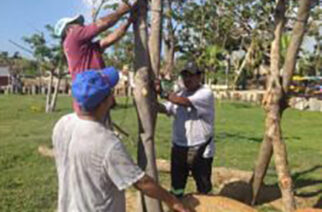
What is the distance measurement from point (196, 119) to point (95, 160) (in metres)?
3.05

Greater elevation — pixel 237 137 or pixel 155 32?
pixel 155 32

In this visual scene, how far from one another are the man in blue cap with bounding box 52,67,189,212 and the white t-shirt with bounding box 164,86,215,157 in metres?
2.75

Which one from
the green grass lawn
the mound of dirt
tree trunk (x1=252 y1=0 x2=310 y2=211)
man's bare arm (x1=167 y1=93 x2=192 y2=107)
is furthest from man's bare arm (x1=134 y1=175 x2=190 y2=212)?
the green grass lawn

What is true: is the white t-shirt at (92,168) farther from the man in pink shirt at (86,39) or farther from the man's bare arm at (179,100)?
the man's bare arm at (179,100)

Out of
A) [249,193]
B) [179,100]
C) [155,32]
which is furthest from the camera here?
[249,193]

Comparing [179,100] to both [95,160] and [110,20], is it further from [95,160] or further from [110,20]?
[95,160]

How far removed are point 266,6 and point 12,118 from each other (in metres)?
10.5

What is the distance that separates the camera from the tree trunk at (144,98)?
4953 millimetres

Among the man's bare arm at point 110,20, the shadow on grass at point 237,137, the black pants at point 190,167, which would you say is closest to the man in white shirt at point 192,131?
the black pants at point 190,167

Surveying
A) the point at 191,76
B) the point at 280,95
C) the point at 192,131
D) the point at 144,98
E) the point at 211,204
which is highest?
the point at 191,76

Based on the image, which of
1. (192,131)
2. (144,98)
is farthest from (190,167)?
A: (144,98)

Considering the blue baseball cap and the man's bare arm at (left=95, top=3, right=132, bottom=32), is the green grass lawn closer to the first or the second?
the man's bare arm at (left=95, top=3, right=132, bottom=32)

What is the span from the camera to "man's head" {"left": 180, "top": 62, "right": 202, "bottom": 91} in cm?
613

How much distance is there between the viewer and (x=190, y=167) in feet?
20.9
